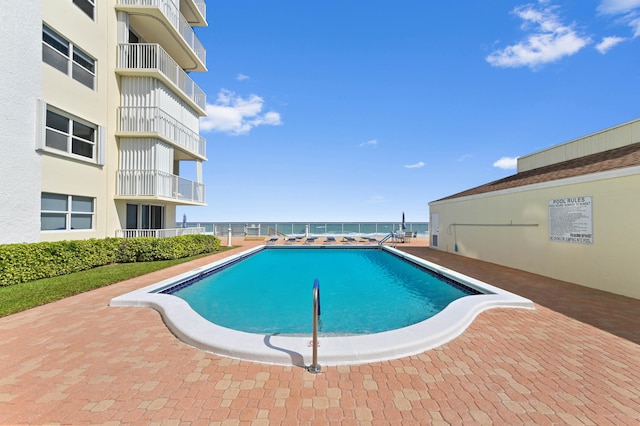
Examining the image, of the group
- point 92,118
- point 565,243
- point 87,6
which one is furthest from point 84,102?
point 565,243

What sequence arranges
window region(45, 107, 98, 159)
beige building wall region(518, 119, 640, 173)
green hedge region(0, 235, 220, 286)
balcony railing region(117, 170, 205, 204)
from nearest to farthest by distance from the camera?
green hedge region(0, 235, 220, 286)
window region(45, 107, 98, 159)
beige building wall region(518, 119, 640, 173)
balcony railing region(117, 170, 205, 204)

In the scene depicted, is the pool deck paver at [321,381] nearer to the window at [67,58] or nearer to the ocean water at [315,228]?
the window at [67,58]

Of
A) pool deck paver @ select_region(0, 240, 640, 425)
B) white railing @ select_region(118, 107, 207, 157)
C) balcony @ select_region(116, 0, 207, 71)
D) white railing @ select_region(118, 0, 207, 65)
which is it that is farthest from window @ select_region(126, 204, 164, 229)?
pool deck paver @ select_region(0, 240, 640, 425)

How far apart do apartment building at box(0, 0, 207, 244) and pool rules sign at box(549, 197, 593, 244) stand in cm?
1453

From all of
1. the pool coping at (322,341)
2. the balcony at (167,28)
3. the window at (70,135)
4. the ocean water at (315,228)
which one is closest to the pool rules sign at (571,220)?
the pool coping at (322,341)

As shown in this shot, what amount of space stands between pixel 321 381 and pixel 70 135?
11.9 metres

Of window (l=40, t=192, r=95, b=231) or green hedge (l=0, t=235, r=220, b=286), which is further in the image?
window (l=40, t=192, r=95, b=231)

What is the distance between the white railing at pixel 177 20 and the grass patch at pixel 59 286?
10913 millimetres

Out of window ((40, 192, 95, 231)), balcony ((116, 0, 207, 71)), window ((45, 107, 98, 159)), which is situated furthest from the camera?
balcony ((116, 0, 207, 71))

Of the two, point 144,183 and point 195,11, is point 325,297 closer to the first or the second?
point 144,183

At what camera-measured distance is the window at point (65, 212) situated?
910cm

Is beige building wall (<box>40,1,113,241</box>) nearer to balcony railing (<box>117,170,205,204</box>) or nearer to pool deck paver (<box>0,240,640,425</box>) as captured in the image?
balcony railing (<box>117,170,205,204</box>)

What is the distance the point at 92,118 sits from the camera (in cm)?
1089

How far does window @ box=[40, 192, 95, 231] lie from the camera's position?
9.10 m
